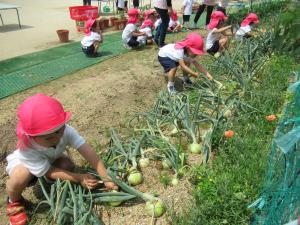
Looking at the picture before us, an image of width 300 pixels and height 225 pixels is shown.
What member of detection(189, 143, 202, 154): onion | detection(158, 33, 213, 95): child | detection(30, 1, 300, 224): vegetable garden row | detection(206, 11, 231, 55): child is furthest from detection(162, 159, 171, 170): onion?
detection(206, 11, 231, 55): child

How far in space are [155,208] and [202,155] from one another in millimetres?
621

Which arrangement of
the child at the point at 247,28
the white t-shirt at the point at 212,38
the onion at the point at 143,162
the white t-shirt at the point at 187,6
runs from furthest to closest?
the white t-shirt at the point at 187,6, the child at the point at 247,28, the white t-shirt at the point at 212,38, the onion at the point at 143,162

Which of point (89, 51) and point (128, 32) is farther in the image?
point (128, 32)

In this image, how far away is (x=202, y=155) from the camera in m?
2.49

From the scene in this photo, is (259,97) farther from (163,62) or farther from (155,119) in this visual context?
(163,62)

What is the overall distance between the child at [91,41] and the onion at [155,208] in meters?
3.83

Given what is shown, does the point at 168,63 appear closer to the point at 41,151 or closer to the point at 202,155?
the point at 202,155

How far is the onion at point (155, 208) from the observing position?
204cm

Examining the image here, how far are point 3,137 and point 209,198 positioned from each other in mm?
2021

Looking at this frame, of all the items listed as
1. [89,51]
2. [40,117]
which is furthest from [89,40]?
[40,117]

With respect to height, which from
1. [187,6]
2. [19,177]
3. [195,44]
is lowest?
[19,177]

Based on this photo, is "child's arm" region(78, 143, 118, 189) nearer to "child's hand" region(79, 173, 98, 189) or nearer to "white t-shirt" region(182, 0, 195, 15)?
"child's hand" region(79, 173, 98, 189)

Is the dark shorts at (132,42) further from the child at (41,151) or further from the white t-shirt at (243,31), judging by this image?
the child at (41,151)

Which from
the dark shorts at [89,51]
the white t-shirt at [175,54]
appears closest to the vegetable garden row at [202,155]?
the white t-shirt at [175,54]
